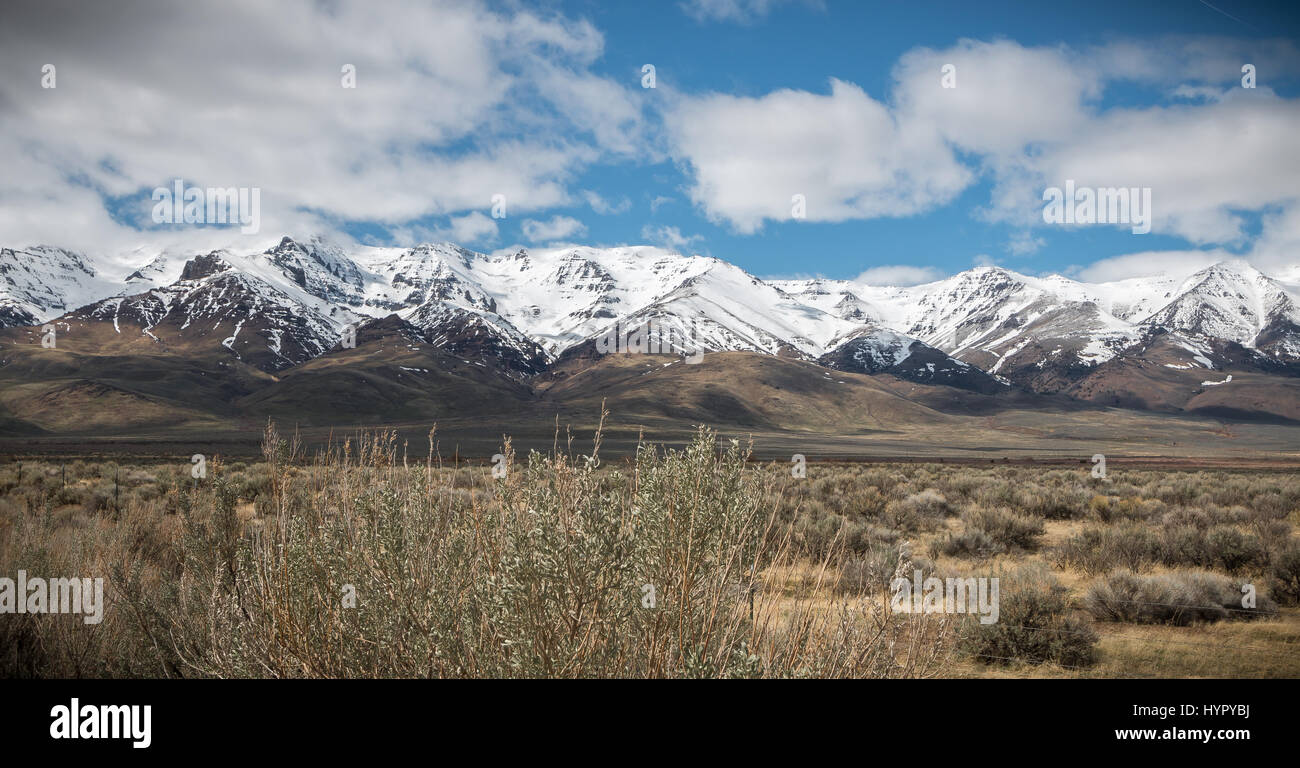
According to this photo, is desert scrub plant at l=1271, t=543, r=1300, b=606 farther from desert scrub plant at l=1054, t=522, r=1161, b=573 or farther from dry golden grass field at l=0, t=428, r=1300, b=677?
desert scrub plant at l=1054, t=522, r=1161, b=573

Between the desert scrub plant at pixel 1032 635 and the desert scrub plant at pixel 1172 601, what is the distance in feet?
2.69

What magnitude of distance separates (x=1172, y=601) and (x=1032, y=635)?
267 cm

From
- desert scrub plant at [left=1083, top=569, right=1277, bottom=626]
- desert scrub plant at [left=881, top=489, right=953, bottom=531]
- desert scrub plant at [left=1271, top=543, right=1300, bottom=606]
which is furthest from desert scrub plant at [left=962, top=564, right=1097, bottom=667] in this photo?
desert scrub plant at [left=881, top=489, right=953, bottom=531]

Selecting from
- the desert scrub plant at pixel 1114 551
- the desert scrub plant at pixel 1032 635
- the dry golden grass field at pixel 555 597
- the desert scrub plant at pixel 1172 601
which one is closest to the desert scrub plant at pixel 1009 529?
the desert scrub plant at pixel 1114 551

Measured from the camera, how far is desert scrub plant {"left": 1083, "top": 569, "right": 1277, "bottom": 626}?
809 cm

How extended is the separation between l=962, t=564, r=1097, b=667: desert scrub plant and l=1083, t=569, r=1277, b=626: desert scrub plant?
82cm

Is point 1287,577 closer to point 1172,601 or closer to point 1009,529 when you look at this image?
point 1172,601

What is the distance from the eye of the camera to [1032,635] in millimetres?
7102

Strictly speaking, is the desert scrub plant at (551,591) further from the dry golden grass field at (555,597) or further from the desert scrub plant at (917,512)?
the desert scrub plant at (917,512)

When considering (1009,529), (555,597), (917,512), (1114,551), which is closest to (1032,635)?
(1114,551)

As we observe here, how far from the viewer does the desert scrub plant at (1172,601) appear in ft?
26.6
